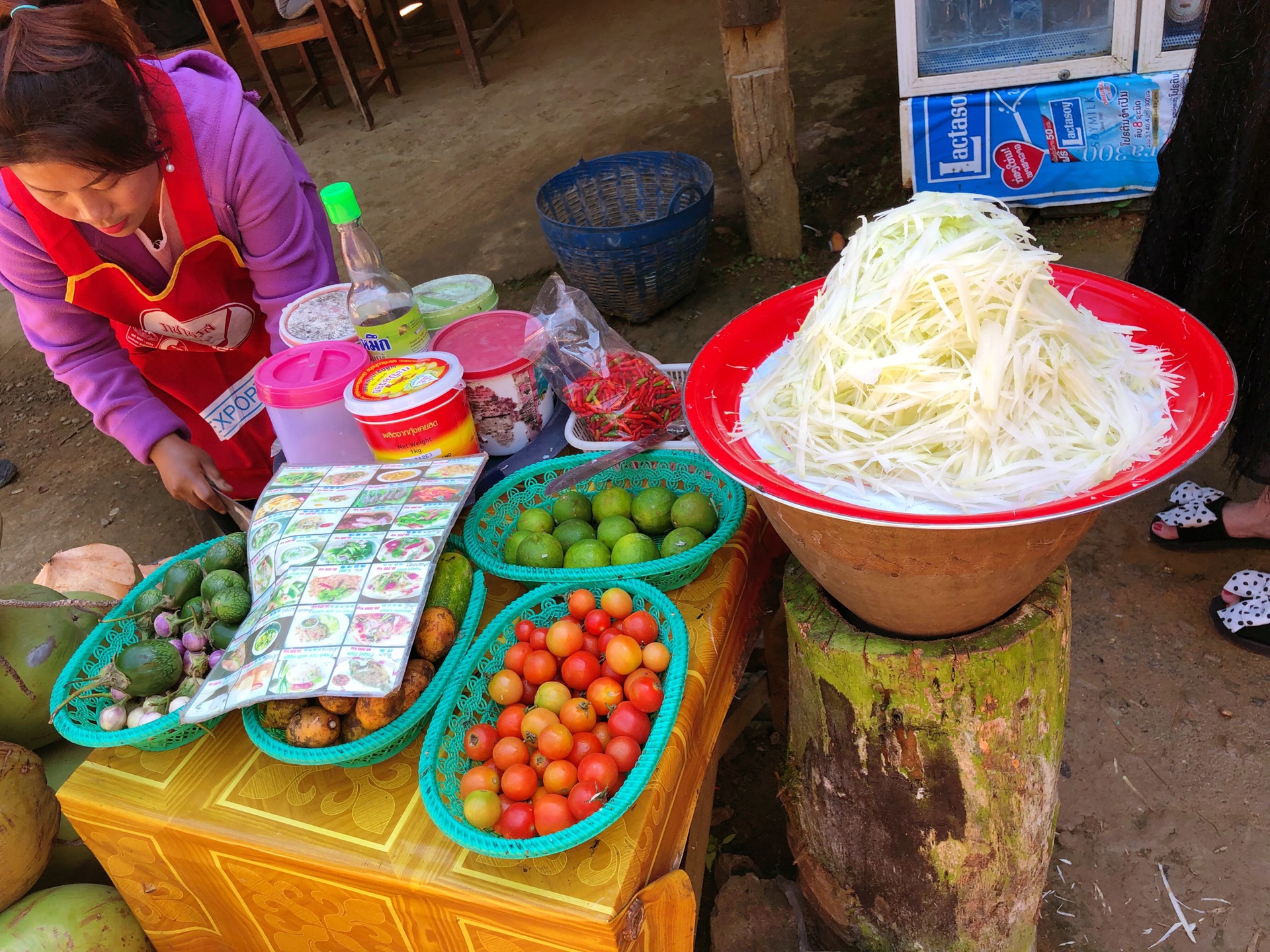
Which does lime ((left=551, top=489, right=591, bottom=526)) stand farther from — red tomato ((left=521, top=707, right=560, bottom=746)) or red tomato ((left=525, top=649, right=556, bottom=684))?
red tomato ((left=521, top=707, right=560, bottom=746))

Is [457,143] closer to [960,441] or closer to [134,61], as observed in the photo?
[134,61]

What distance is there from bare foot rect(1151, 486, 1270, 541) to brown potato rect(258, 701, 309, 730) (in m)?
2.99

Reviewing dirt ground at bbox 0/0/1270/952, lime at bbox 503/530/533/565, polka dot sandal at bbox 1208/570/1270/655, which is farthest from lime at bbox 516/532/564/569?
polka dot sandal at bbox 1208/570/1270/655

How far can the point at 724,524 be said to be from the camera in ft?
5.57

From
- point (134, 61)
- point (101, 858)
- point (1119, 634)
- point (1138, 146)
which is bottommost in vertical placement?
point (1119, 634)

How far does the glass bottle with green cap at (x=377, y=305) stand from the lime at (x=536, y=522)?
0.46m

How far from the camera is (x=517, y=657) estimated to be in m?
1.55

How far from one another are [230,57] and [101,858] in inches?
365

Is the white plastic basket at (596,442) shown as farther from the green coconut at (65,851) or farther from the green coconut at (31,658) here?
the green coconut at (65,851)

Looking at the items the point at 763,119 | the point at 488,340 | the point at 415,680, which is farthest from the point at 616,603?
the point at 763,119

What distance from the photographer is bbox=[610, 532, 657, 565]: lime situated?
5.51 ft

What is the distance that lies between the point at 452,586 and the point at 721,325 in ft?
11.1

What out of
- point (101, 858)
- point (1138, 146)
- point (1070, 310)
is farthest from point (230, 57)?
point (1070, 310)

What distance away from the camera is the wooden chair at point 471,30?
8.03m
